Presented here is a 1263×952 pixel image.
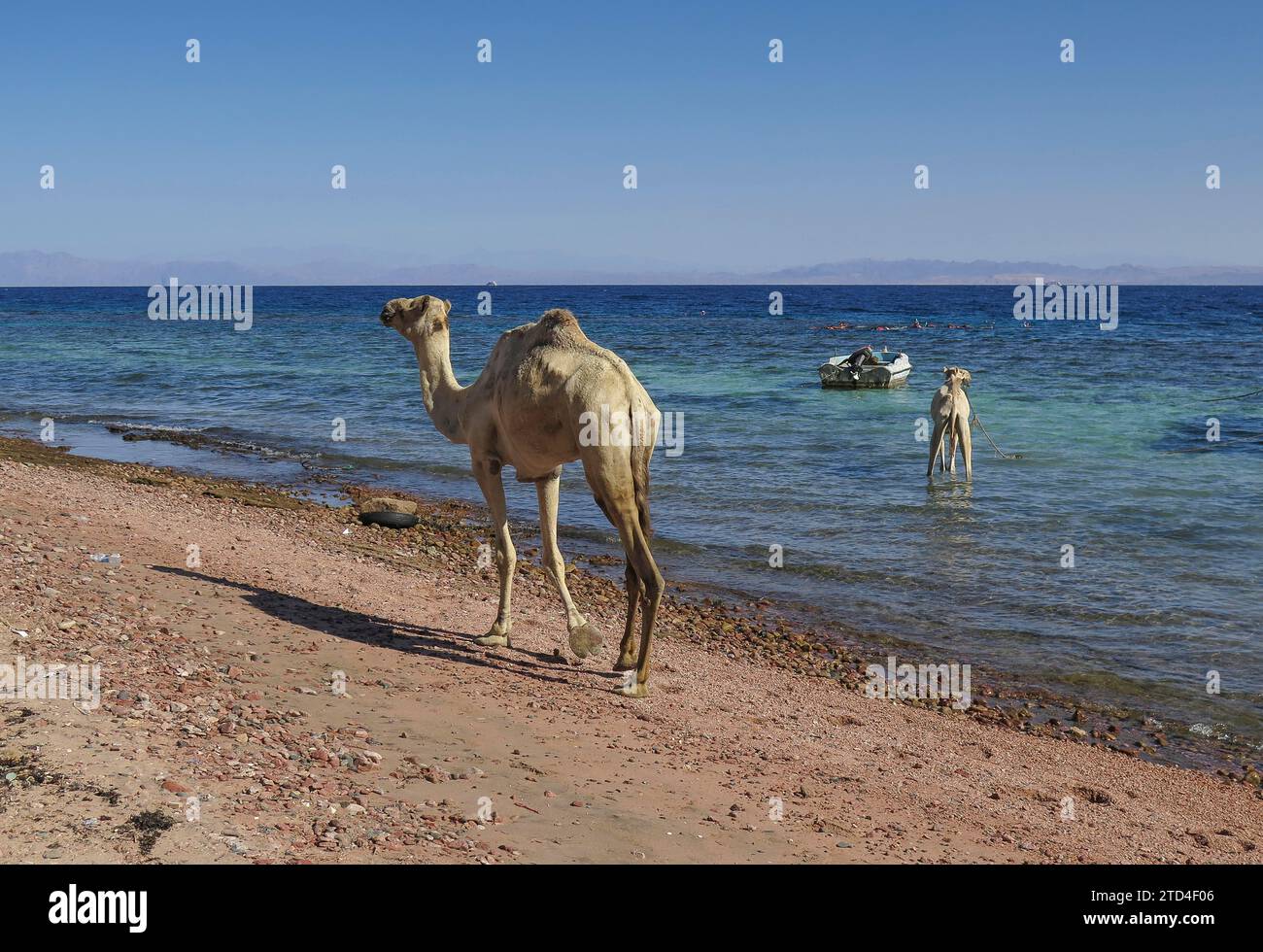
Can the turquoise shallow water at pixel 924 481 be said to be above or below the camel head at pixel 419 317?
below

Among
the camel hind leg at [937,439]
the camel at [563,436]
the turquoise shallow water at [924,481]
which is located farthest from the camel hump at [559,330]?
the camel hind leg at [937,439]

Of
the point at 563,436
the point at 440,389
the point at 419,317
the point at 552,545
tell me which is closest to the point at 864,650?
the point at 552,545

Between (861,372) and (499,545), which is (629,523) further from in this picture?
(861,372)

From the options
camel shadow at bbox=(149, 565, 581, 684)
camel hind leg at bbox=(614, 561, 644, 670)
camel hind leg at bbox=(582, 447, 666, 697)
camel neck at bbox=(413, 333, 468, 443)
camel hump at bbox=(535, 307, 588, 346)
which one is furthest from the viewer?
camel neck at bbox=(413, 333, 468, 443)

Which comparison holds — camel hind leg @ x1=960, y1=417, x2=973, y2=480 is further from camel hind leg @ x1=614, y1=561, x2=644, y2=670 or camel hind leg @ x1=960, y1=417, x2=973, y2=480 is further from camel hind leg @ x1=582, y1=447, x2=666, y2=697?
camel hind leg @ x1=582, y1=447, x2=666, y2=697

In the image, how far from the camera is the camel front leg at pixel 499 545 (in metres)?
10.4

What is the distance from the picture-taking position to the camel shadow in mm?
10062

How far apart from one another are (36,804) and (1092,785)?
23.4 ft

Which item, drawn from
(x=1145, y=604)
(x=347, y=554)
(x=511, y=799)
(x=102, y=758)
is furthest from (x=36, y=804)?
(x=1145, y=604)

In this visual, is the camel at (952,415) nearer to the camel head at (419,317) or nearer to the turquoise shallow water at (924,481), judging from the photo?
the turquoise shallow water at (924,481)

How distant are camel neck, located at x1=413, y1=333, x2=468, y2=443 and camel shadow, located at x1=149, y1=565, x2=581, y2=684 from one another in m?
1.88

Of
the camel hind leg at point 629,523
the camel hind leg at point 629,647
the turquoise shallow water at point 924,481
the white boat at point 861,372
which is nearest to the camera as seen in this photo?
the camel hind leg at point 629,523

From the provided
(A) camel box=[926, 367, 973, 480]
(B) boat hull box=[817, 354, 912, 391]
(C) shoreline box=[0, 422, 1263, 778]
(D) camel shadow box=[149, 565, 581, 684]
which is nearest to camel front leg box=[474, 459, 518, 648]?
(D) camel shadow box=[149, 565, 581, 684]

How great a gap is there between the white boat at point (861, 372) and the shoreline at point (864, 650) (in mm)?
21863
